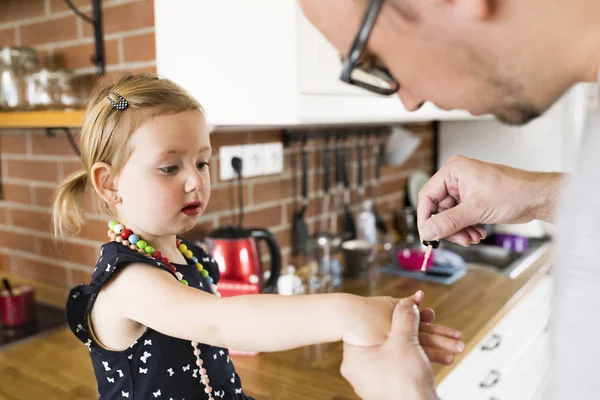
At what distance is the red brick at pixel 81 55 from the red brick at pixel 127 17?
1.4 inches

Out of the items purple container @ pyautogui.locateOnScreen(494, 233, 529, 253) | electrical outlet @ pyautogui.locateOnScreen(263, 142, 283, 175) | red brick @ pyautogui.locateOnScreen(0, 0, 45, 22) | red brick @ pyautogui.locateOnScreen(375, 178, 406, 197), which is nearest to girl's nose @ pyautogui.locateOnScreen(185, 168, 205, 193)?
electrical outlet @ pyautogui.locateOnScreen(263, 142, 283, 175)

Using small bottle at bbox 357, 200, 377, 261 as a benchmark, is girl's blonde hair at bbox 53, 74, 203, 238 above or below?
above

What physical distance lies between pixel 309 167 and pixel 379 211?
590mm

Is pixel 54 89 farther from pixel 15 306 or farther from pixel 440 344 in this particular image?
pixel 440 344

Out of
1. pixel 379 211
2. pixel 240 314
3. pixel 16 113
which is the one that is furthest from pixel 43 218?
pixel 379 211

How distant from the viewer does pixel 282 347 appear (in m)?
0.72

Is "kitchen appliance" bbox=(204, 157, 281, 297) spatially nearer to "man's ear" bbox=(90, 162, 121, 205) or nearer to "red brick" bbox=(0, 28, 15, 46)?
"man's ear" bbox=(90, 162, 121, 205)

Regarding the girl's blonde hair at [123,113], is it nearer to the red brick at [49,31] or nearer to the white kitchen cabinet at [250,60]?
the white kitchen cabinet at [250,60]

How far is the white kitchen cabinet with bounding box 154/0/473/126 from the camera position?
3.79 ft

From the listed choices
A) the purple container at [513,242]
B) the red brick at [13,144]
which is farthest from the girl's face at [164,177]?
the purple container at [513,242]

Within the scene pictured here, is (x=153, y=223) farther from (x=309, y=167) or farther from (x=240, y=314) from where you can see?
(x=309, y=167)

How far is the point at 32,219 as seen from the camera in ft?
5.59

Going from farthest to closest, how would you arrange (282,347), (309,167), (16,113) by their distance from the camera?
(309,167), (16,113), (282,347)

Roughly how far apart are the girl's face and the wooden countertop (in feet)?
1.46
